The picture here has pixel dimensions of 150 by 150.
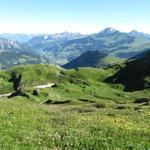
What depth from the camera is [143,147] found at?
21281 mm

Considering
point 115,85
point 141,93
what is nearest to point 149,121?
point 141,93

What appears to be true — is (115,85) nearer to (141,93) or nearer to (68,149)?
(141,93)

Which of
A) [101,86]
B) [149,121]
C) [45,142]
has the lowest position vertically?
[101,86]

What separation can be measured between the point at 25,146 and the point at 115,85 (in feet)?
567

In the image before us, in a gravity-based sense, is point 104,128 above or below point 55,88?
above

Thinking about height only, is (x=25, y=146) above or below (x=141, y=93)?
above

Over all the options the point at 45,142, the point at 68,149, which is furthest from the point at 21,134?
the point at 68,149

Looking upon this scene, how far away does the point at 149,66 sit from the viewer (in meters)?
192

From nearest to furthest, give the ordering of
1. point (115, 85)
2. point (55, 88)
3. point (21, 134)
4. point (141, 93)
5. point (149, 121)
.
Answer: point (21, 134) → point (149, 121) → point (141, 93) → point (55, 88) → point (115, 85)

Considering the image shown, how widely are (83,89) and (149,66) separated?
1419 inches

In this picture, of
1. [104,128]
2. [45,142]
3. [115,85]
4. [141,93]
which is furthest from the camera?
[115,85]

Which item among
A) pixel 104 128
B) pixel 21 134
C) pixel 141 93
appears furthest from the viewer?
pixel 141 93

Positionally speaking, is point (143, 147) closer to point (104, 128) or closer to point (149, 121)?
point (104, 128)

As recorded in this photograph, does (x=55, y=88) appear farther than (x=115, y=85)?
No
